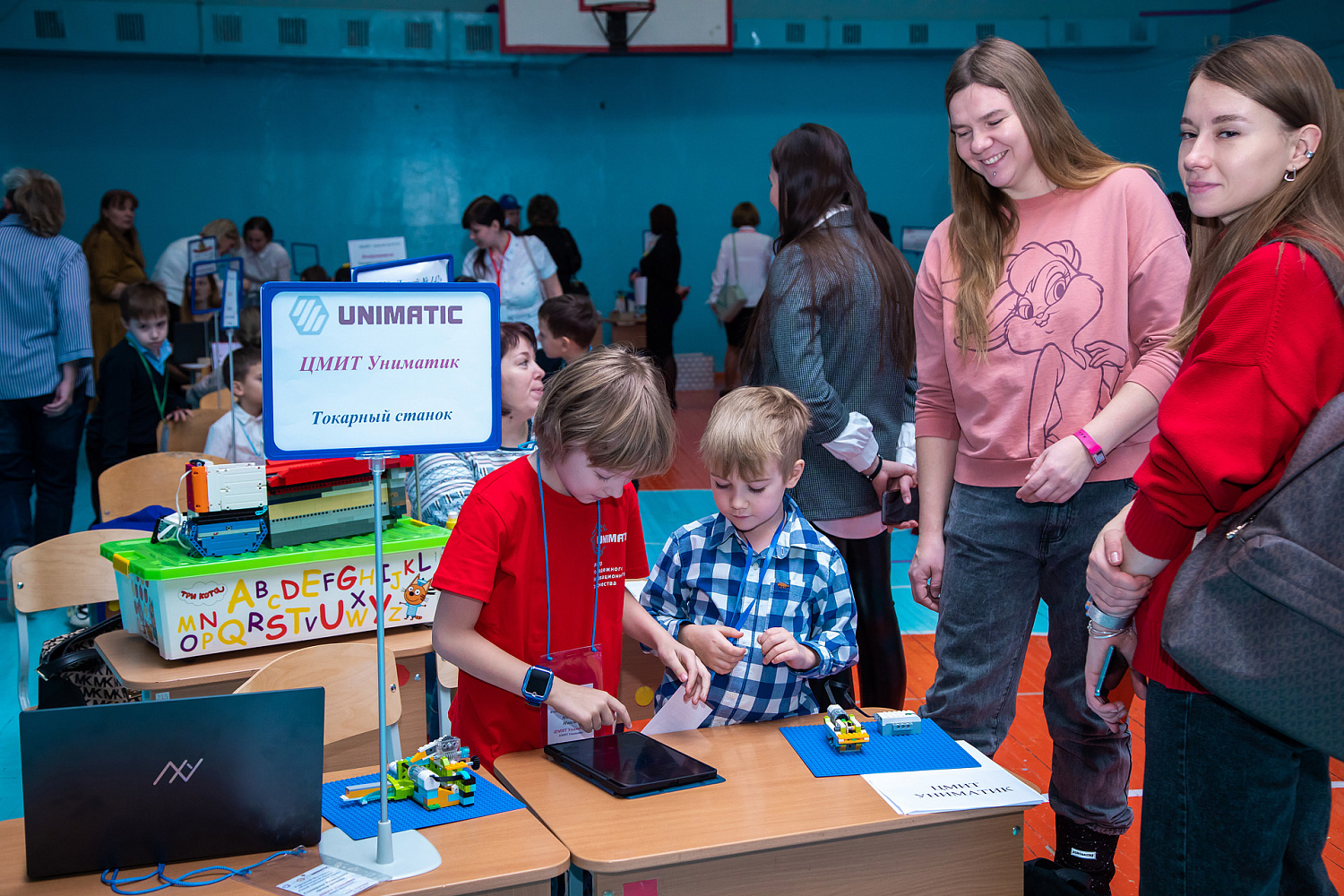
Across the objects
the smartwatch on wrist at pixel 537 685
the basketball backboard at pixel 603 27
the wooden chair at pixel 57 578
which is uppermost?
the basketball backboard at pixel 603 27

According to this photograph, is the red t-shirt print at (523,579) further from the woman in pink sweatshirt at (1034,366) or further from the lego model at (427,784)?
the woman in pink sweatshirt at (1034,366)

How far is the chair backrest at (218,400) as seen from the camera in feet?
16.3

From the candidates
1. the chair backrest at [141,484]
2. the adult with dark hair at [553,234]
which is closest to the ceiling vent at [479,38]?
the adult with dark hair at [553,234]

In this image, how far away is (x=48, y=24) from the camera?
9.31m

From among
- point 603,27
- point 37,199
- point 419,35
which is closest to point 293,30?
point 419,35

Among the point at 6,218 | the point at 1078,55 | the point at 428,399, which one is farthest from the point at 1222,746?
the point at 1078,55

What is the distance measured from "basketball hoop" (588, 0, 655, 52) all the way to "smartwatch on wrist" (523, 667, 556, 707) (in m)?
8.30

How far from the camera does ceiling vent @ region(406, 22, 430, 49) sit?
32.9 feet

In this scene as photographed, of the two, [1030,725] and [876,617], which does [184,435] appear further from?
[1030,725]

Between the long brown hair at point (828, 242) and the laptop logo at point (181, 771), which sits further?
the long brown hair at point (828, 242)

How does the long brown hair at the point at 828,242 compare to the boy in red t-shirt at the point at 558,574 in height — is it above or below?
above

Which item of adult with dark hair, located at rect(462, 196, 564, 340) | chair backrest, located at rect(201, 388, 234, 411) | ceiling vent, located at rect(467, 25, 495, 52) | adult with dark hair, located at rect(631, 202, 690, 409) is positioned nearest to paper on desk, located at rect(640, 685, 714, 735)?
chair backrest, located at rect(201, 388, 234, 411)

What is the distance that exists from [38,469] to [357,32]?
6.66 m

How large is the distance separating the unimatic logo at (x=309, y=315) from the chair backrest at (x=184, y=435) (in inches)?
139
